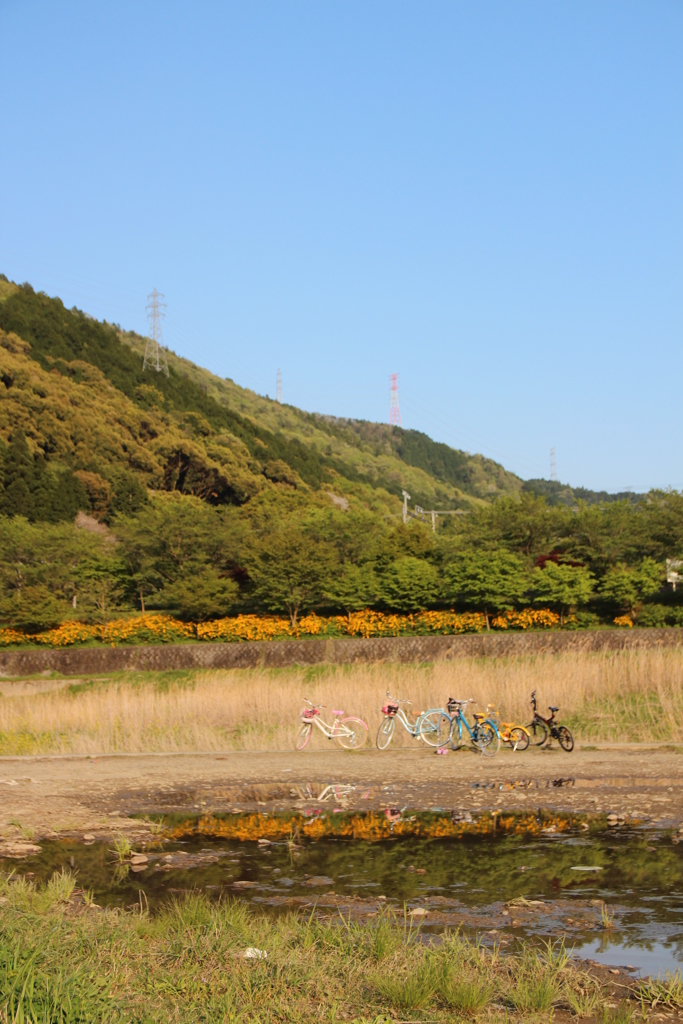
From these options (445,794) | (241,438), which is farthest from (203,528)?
(241,438)

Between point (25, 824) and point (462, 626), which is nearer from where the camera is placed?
point (25, 824)

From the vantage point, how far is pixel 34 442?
198 feet

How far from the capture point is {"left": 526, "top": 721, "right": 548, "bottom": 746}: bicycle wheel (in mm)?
13789

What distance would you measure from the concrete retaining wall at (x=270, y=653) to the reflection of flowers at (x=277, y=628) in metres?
2.61

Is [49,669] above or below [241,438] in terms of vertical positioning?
below

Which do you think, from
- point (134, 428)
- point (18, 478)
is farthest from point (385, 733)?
point (134, 428)

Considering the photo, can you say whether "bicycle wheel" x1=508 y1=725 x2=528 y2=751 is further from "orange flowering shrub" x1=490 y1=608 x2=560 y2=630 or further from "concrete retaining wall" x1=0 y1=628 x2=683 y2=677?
"orange flowering shrub" x1=490 y1=608 x2=560 y2=630

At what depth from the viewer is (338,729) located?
14758 mm

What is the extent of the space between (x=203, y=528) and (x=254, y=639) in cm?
806

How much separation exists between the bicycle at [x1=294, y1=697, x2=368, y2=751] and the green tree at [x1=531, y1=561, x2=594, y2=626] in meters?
17.2

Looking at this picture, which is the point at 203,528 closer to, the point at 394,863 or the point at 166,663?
the point at 166,663

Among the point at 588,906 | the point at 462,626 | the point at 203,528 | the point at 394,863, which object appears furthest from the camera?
the point at 203,528

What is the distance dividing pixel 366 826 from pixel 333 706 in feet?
21.0

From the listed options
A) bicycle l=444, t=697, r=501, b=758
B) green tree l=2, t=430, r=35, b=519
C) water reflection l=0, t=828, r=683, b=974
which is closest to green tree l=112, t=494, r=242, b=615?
green tree l=2, t=430, r=35, b=519
